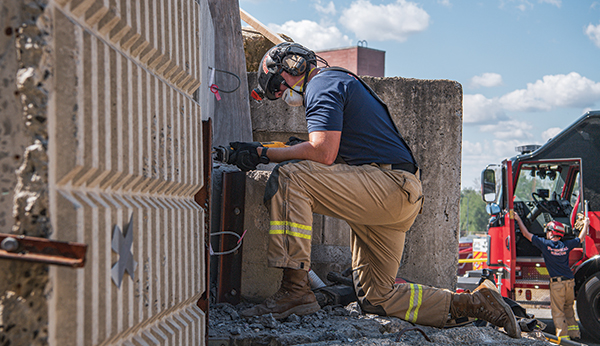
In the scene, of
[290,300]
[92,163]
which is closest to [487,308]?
[290,300]

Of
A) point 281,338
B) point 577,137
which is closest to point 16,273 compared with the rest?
point 281,338

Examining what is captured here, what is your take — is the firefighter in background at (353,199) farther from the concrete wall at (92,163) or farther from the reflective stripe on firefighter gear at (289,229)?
the concrete wall at (92,163)

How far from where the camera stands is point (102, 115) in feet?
4.31

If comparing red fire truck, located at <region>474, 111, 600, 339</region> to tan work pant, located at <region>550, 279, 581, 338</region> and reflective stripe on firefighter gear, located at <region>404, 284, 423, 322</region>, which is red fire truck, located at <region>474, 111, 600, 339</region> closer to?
tan work pant, located at <region>550, 279, 581, 338</region>

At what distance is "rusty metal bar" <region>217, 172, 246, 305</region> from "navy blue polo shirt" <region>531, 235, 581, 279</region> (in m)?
5.48

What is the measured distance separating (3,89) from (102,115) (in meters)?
0.26

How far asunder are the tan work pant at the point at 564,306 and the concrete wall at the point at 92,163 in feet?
20.8

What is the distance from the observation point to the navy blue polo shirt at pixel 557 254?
6.98 meters

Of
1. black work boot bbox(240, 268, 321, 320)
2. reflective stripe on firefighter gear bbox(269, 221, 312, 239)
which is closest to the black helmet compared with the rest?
reflective stripe on firefighter gear bbox(269, 221, 312, 239)

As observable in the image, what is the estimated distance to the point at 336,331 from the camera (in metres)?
2.55

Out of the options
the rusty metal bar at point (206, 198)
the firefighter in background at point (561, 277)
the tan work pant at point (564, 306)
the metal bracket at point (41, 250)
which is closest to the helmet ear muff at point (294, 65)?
the rusty metal bar at point (206, 198)

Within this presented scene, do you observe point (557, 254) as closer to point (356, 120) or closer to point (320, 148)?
point (356, 120)

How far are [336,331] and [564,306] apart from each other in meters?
5.68

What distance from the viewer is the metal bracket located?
1040 millimetres
